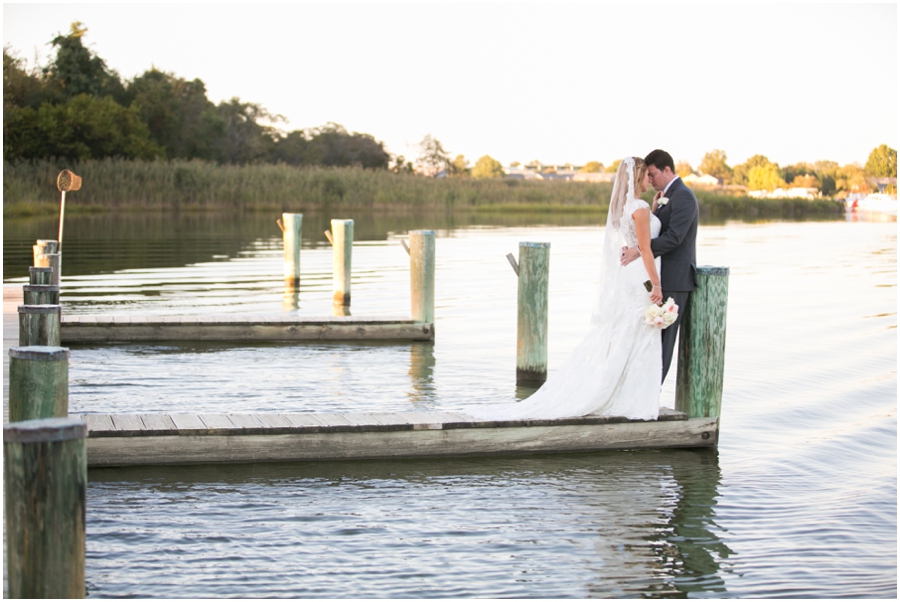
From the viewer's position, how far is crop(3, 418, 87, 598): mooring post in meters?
3.32

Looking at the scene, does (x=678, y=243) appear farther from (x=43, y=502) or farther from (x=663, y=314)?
(x=43, y=502)

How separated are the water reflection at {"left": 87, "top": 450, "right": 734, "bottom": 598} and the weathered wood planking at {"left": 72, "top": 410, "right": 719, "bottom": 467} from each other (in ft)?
0.30

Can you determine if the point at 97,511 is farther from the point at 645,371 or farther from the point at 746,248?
the point at 746,248

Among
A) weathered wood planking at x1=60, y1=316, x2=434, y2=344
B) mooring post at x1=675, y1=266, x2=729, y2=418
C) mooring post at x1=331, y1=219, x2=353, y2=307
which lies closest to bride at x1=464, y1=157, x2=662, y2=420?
mooring post at x1=675, y1=266, x2=729, y2=418

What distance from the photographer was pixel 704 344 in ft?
22.7

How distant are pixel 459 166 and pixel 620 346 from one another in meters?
101

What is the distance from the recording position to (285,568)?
4.78m

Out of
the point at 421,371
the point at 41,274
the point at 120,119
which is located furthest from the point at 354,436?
the point at 120,119

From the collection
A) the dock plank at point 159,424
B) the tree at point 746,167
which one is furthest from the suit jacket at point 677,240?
the tree at point 746,167

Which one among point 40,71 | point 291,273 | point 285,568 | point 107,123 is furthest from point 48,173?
point 285,568

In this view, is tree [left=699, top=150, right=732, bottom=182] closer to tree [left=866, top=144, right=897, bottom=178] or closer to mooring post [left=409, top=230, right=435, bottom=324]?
tree [left=866, top=144, right=897, bottom=178]

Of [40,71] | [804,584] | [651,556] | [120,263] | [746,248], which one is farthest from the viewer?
[40,71]

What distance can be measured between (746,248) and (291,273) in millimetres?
16402

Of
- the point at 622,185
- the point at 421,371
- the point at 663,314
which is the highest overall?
the point at 622,185
